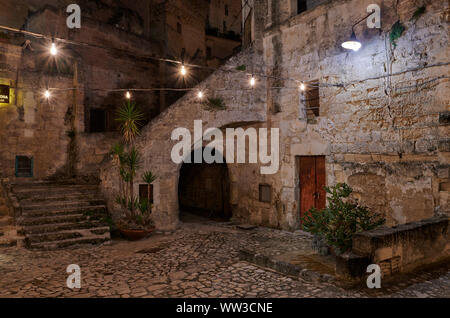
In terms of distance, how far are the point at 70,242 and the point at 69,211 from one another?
51.4 inches

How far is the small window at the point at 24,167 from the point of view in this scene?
434 inches

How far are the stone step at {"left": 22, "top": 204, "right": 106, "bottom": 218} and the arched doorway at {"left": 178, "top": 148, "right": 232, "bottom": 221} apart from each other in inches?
147

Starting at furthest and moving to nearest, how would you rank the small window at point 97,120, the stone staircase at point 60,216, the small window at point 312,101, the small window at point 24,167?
the small window at point 97,120, the small window at point 24,167, the small window at point 312,101, the stone staircase at point 60,216

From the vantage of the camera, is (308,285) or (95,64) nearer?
(308,285)

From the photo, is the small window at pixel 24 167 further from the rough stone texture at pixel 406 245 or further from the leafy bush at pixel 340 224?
the rough stone texture at pixel 406 245

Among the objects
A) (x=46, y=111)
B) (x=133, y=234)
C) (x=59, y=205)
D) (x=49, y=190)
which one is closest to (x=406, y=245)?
(x=133, y=234)

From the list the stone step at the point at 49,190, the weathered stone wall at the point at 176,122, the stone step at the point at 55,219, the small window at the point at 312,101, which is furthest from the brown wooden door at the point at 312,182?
the stone step at the point at 49,190

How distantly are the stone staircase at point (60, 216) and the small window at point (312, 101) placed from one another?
6.29 metres

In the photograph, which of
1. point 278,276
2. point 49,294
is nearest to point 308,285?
point 278,276

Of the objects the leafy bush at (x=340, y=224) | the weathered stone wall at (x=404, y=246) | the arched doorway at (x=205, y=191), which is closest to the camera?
the weathered stone wall at (x=404, y=246)

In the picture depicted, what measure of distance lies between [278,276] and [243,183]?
5309mm

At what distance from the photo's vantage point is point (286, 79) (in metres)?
9.31

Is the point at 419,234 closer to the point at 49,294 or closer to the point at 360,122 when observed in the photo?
the point at 360,122

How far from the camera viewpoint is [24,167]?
1113cm
